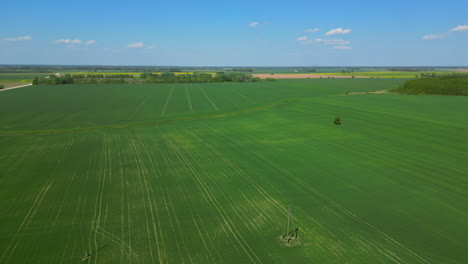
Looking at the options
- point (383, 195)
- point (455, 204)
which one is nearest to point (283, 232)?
point (383, 195)

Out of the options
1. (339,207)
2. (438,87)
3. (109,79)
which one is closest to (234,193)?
(339,207)

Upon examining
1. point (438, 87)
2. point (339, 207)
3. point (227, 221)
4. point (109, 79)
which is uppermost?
point (109, 79)

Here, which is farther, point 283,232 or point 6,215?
point 6,215

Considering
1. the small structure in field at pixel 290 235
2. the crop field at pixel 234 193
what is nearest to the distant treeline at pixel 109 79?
the crop field at pixel 234 193

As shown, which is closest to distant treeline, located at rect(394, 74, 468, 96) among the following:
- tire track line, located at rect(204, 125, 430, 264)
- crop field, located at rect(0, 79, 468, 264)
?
crop field, located at rect(0, 79, 468, 264)

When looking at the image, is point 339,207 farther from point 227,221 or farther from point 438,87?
point 438,87

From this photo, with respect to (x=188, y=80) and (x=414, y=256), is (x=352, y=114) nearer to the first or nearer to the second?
(x=414, y=256)
